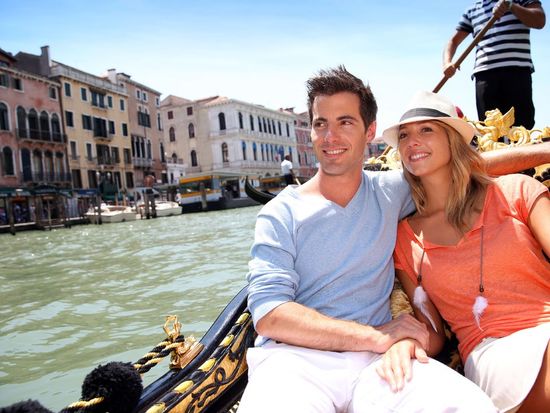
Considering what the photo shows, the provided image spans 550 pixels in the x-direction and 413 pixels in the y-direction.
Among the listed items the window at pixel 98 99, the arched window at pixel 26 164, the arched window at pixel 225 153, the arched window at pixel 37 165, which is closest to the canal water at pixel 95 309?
the arched window at pixel 26 164

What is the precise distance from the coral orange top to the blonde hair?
0.11 ft

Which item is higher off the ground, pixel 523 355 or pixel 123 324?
pixel 523 355

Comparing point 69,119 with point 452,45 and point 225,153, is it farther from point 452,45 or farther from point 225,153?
point 452,45

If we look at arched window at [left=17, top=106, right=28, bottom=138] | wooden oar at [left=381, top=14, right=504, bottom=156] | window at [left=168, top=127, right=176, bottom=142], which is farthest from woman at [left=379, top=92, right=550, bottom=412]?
window at [left=168, top=127, right=176, bottom=142]

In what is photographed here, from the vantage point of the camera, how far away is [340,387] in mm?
960

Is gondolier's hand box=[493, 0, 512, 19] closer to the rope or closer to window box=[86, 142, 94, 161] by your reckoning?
the rope

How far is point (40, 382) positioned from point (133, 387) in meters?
1.74

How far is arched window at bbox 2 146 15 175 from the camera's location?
1861cm

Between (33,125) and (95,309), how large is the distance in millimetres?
18884

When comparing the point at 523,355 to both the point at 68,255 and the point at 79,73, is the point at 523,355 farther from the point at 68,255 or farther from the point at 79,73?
the point at 79,73

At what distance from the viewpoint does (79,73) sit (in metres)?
22.9

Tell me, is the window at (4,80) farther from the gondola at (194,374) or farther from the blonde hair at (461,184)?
the blonde hair at (461,184)

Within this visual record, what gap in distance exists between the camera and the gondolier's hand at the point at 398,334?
0.98 m

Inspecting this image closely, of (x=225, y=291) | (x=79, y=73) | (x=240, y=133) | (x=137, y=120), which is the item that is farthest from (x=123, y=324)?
(x=240, y=133)
